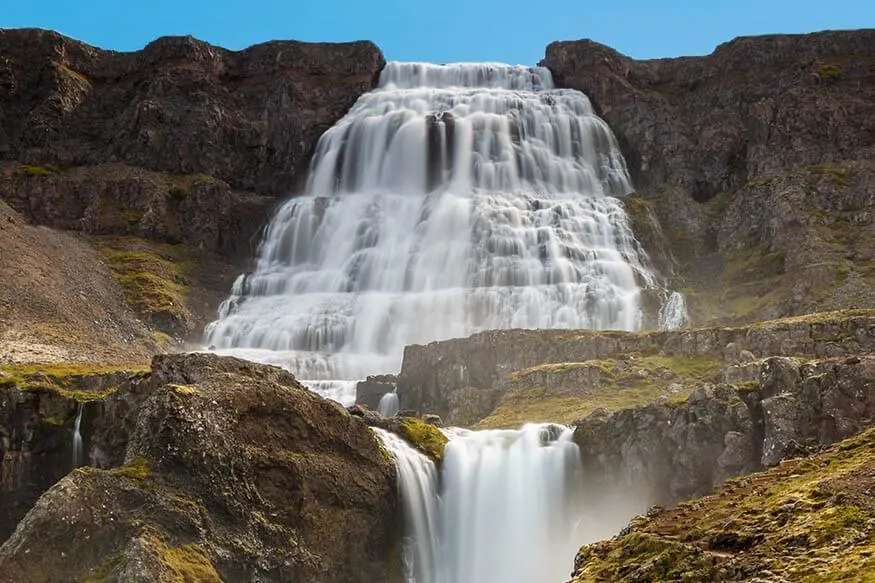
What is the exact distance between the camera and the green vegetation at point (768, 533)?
→ 10422 mm

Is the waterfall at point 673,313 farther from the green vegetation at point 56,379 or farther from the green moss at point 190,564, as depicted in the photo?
the green moss at point 190,564

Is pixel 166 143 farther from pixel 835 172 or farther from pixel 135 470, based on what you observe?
pixel 135 470

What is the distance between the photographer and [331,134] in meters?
92.4

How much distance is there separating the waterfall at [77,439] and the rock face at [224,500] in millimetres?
8684

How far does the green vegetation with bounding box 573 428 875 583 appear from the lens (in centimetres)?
1042

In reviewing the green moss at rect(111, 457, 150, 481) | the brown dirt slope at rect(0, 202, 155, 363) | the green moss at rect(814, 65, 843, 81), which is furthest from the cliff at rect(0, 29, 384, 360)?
the green moss at rect(814, 65, 843, 81)

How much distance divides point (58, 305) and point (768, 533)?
58450 millimetres

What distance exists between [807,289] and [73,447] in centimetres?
4669

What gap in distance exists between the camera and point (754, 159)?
275 ft

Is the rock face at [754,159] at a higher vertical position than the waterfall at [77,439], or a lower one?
higher

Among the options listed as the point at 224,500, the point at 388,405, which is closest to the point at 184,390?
Result: the point at 224,500

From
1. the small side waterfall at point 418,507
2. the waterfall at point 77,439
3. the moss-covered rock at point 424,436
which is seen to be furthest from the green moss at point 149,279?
the small side waterfall at point 418,507

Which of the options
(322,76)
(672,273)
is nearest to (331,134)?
(322,76)

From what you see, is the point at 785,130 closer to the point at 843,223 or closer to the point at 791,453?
the point at 843,223
